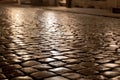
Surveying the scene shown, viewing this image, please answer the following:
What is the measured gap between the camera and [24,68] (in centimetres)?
428

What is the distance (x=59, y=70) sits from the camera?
13.7ft

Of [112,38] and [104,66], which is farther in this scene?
[112,38]

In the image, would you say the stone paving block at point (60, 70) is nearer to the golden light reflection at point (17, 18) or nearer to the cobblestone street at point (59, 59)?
the cobblestone street at point (59, 59)

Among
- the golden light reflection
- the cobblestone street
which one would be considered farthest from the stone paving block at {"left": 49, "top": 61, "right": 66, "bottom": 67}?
the golden light reflection

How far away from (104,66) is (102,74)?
0.47 m

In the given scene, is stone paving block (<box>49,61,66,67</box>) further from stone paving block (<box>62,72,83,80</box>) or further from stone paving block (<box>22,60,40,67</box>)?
stone paving block (<box>62,72,83,80</box>)

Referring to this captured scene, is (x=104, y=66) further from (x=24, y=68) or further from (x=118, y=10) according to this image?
(x=118, y=10)

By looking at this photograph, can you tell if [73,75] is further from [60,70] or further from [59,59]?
[59,59]

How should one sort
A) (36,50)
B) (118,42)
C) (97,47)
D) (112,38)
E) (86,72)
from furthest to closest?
1. (112,38)
2. (118,42)
3. (97,47)
4. (36,50)
5. (86,72)

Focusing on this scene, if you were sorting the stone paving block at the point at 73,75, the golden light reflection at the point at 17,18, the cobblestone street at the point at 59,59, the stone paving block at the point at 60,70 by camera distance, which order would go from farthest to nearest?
the golden light reflection at the point at 17,18 < the stone paving block at the point at 60,70 < the cobblestone street at the point at 59,59 < the stone paving block at the point at 73,75

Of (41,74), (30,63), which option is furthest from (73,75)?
(30,63)

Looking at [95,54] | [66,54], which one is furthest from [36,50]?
[95,54]

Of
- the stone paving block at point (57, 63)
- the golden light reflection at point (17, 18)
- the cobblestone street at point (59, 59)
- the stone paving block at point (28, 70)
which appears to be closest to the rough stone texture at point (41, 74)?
the cobblestone street at point (59, 59)

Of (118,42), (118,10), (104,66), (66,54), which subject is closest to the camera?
(104,66)
